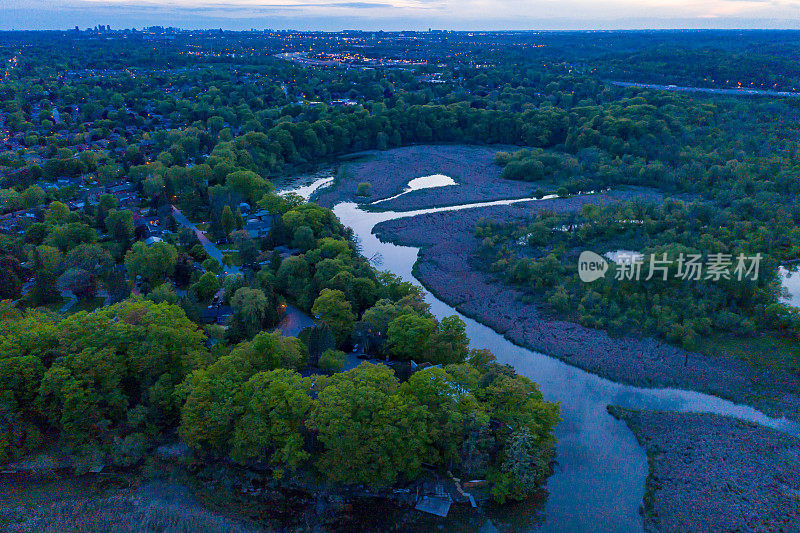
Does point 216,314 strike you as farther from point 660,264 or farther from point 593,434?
point 660,264

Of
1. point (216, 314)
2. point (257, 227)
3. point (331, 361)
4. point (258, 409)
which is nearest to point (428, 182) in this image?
point (257, 227)

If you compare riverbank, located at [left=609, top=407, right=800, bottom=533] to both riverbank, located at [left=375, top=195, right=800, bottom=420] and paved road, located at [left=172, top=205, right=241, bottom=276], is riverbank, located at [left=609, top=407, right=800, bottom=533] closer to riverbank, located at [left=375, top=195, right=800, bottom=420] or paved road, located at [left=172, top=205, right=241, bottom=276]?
riverbank, located at [left=375, top=195, right=800, bottom=420]

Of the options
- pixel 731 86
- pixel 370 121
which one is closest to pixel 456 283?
pixel 370 121

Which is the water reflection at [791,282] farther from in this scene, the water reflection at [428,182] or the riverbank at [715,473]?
the water reflection at [428,182]

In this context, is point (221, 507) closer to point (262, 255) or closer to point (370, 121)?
point (262, 255)

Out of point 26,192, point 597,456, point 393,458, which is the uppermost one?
Result: point 26,192
